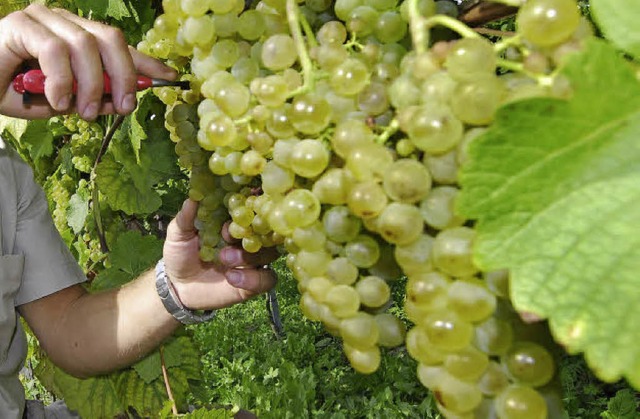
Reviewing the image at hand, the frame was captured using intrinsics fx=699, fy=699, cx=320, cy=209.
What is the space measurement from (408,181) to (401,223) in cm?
3

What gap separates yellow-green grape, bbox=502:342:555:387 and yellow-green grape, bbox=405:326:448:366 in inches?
1.5

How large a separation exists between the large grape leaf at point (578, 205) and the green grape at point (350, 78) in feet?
0.53

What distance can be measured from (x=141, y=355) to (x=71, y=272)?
235 mm

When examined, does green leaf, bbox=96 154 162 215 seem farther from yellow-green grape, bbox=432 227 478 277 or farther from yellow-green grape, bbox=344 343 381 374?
yellow-green grape, bbox=432 227 478 277

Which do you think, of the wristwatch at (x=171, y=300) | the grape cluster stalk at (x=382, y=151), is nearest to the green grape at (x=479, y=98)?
the grape cluster stalk at (x=382, y=151)

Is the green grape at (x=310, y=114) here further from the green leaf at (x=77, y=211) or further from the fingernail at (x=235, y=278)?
the green leaf at (x=77, y=211)

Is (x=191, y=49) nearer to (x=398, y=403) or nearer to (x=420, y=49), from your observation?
(x=420, y=49)

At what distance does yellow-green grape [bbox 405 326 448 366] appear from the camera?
0.41m

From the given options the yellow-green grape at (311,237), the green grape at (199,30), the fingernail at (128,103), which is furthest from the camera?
the fingernail at (128,103)

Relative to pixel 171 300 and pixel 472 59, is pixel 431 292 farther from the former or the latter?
pixel 171 300

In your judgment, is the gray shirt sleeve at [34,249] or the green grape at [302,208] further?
the gray shirt sleeve at [34,249]

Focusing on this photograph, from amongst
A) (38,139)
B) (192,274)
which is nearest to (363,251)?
(192,274)

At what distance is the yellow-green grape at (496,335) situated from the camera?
397 millimetres

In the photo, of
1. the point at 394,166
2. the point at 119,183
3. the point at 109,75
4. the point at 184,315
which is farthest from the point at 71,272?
the point at 394,166
